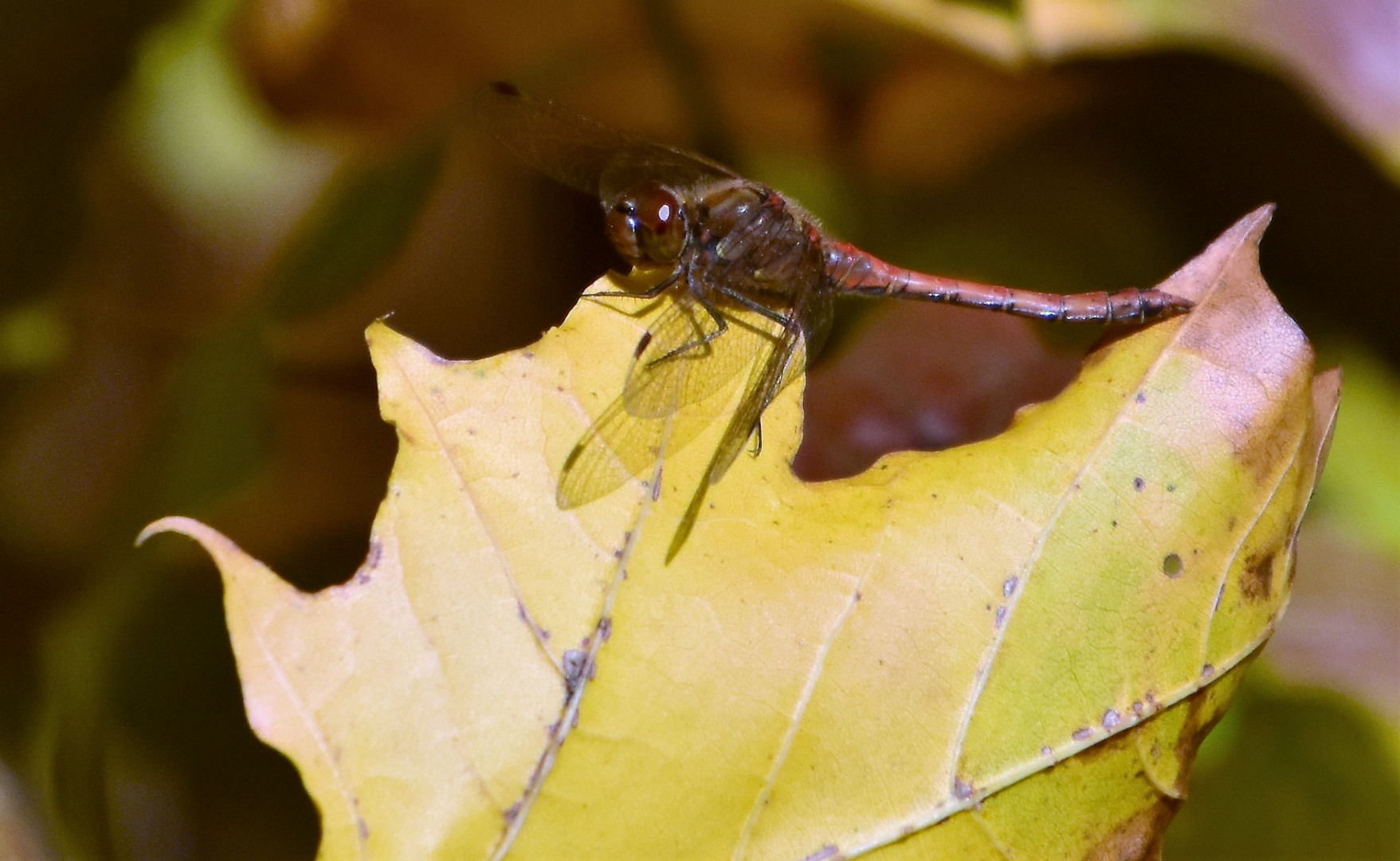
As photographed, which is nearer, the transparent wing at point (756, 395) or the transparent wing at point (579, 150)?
the transparent wing at point (756, 395)

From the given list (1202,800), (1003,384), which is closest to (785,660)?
(1003,384)

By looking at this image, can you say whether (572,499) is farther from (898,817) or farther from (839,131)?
(839,131)

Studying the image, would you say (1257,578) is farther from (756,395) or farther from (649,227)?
(649,227)

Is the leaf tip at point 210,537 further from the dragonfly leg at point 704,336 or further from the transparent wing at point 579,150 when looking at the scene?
the transparent wing at point 579,150

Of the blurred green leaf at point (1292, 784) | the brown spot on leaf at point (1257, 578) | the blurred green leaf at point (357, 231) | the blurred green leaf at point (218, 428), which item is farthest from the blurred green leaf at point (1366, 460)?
the blurred green leaf at point (218, 428)

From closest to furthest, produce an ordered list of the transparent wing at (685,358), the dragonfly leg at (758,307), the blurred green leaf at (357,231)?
the transparent wing at (685,358) → the dragonfly leg at (758,307) → the blurred green leaf at (357,231)

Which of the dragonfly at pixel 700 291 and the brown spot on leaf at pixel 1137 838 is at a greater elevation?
the dragonfly at pixel 700 291

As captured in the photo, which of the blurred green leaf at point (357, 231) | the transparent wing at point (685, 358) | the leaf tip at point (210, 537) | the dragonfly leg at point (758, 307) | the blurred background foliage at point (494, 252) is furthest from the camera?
the blurred green leaf at point (357, 231)
